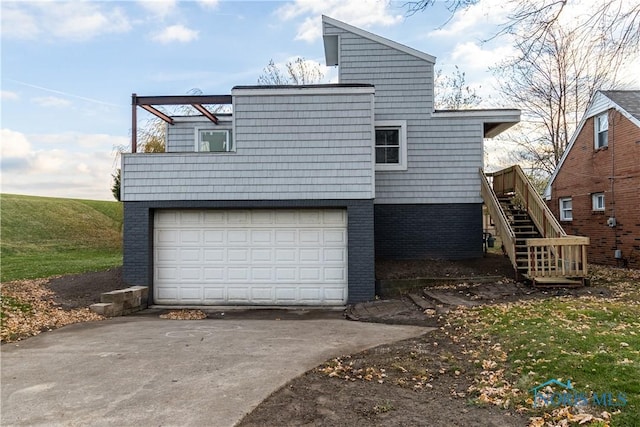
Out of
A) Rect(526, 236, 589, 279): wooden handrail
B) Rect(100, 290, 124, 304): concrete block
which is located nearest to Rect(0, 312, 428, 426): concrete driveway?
Rect(100, 290, 124, 304): concrete block

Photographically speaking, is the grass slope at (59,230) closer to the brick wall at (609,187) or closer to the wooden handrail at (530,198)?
the wooden handrail at (530,198)

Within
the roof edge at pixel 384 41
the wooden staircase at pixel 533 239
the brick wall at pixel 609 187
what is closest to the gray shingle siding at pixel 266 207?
the wooden staircase at pixel 533 239

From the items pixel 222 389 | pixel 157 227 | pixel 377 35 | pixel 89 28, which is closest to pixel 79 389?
pixel 222 389

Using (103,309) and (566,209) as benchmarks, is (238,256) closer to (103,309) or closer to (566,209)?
(103,309)

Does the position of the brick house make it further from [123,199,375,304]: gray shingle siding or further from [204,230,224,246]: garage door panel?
[204,230,224,246]: garage door panel

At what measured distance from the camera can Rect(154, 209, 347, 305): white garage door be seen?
33.1 feet

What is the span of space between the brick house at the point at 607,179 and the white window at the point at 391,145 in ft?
23.5

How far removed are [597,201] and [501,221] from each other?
728 cm

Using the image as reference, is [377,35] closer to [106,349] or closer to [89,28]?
[89,28]

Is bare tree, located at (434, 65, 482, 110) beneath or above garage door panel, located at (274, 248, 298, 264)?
above

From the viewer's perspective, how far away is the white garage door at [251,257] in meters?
10.1

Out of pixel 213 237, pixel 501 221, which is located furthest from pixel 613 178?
pixel 213 237

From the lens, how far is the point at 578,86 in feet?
71.2

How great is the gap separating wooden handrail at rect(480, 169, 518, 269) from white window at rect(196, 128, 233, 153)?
293 inches
